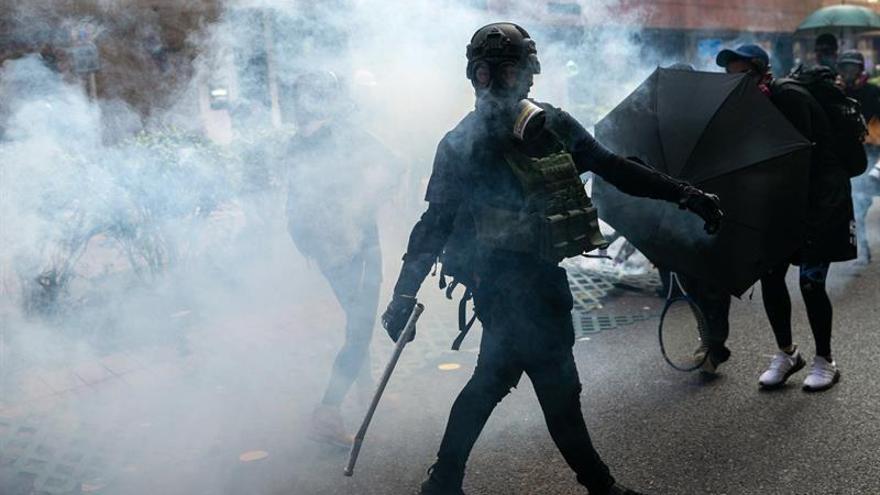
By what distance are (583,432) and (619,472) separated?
0.59m

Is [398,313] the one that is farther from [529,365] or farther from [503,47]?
[503,47]

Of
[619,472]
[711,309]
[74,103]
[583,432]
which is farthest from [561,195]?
[74,103]

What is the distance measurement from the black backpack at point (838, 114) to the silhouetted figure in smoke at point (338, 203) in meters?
2.29

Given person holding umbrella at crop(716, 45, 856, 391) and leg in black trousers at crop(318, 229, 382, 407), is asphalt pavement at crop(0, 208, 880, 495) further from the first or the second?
leg in black trousers at crop(318, 229, 382, 407)

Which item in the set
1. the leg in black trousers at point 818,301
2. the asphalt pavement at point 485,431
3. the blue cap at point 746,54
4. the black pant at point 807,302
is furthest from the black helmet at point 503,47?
the leg in black trousers at point 818,301

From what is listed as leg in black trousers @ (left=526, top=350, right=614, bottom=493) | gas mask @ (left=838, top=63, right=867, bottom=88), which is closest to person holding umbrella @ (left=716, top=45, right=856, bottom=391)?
leg in black trousers @ (left=526, top=350, right=614, bottom=493)

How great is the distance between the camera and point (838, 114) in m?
4.18

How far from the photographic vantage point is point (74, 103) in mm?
4449

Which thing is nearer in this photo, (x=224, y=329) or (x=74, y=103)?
(x=74, y=103)

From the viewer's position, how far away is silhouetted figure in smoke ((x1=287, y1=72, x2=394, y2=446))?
408 cm

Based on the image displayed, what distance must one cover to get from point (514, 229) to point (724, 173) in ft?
3.83

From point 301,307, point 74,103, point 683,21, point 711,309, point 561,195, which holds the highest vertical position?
point 683,21

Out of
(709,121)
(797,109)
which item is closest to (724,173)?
(709,121)

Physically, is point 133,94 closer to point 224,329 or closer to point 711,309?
point 224,329
